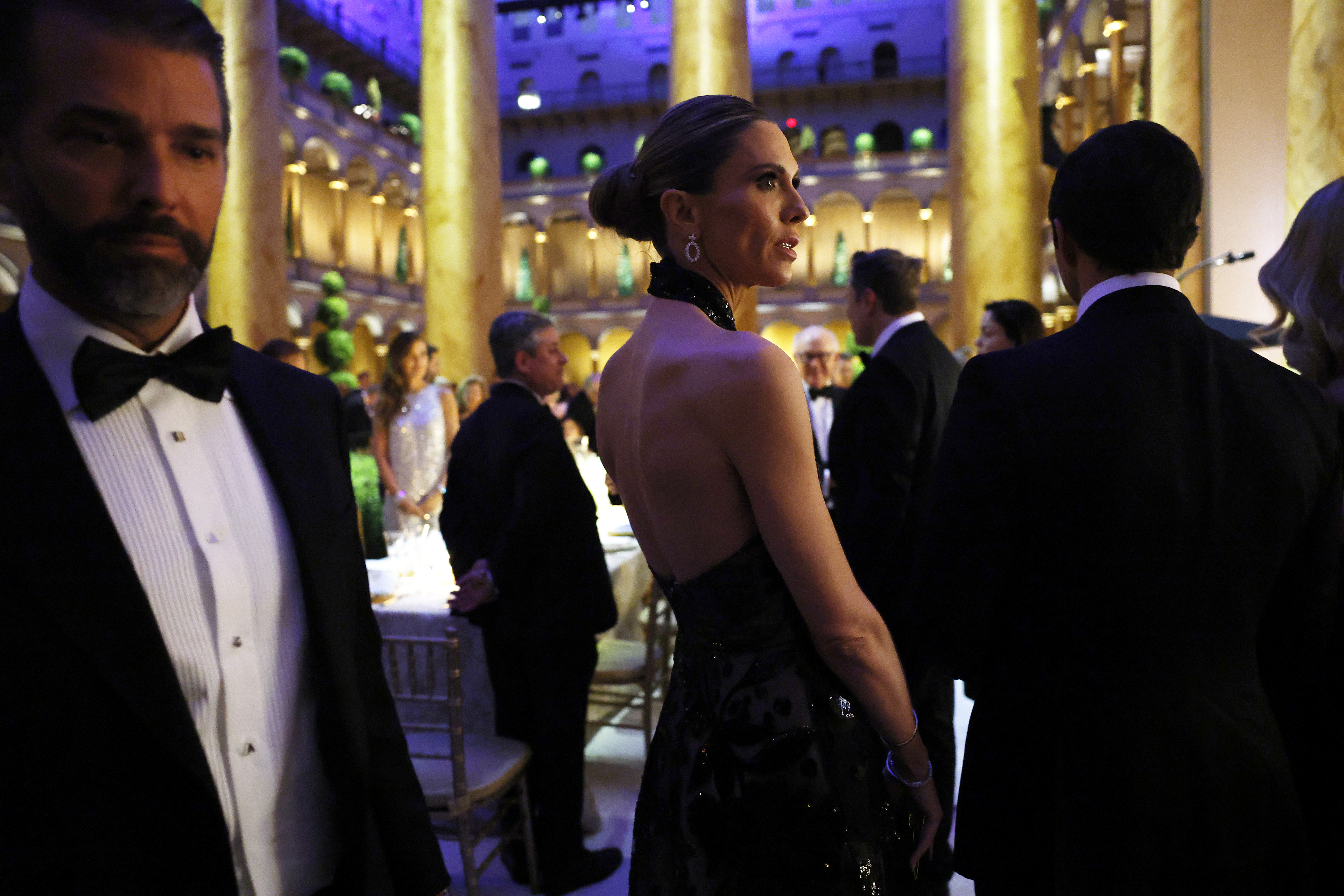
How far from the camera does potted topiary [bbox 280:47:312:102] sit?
17516 millimetres

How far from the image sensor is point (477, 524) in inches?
122

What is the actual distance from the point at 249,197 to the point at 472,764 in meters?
6.78

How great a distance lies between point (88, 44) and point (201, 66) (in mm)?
→ 108

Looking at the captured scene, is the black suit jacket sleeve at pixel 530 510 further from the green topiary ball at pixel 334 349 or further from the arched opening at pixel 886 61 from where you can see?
the arched opening at pixel 886 61

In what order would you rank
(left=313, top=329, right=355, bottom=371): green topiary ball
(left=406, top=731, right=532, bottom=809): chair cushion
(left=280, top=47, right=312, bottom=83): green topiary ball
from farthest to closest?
1. (left=280, top=47, right=312, bottom=83): green topiary ball
2. (left=313, top=329, right=355, bottom=371): green topiary ball
3. (left=406, top=731, right=532, bottom=809): chair cushion

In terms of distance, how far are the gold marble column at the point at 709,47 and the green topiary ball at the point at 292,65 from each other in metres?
12.6

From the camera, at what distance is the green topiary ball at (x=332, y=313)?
10.5 m

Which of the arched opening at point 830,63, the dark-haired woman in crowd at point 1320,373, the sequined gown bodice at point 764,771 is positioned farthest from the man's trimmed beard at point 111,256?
the arched opening at point 830,63

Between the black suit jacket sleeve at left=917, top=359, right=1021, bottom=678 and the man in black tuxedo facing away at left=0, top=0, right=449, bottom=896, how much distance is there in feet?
3.00

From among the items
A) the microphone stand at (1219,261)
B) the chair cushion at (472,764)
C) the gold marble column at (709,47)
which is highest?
the gold marble column at (709,47)

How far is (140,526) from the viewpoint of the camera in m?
0.97

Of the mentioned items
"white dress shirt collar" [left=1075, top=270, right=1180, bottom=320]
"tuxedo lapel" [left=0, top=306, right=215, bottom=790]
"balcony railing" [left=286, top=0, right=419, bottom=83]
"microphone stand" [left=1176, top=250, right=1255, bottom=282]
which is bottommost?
"tuxedo lapel" [left=0, top=306, right=215, bottom=790]

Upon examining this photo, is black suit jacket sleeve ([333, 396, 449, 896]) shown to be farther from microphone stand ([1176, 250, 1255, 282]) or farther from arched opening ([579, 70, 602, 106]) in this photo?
arched opening ([579, 70, 602, 106])

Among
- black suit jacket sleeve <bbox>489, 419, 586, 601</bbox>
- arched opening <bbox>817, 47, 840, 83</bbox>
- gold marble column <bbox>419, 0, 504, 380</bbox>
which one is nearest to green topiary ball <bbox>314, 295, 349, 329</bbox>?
gold marble column <bbox>419, 0, 504, 380</bbox>
